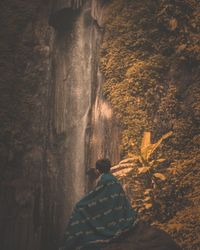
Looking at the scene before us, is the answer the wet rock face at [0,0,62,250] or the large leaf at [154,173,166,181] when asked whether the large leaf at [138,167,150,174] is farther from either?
the wet rock face at [0,0,62,250]

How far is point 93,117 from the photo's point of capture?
30.5 ft

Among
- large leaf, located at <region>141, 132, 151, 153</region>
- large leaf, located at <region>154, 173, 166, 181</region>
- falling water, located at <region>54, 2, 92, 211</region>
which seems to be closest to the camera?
large leaf, located at <region>154, 173, 166, 181</region>

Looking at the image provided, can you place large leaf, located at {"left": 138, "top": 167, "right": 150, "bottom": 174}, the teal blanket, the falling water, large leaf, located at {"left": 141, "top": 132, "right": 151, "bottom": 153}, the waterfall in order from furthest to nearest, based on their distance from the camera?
the falling water → the waterfall → large leaf, located at {"left": 141, "top": 132, "right": 151, "bottom": 153} → large leaf, located at {"left": 138, "top": 167, "right": 150, "bottom": 174} → the teal blanket

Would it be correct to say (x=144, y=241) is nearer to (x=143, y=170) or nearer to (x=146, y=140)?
(x=143, y=170)

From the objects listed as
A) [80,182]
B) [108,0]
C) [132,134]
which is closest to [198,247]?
[132,134]

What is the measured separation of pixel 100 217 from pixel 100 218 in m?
0.01

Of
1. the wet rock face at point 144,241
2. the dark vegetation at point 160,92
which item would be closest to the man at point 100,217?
the wet rock face at point 144,241

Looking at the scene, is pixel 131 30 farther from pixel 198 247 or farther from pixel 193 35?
pixel 198 247

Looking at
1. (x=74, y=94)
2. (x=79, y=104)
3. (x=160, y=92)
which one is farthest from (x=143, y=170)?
(x=74, y=94)

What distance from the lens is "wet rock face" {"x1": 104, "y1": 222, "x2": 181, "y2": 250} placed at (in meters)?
4.80

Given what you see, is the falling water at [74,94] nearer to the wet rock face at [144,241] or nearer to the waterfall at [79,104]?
the waterfall at [79,104]

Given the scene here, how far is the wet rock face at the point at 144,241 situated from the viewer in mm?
4797

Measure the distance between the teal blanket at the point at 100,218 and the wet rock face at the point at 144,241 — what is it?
12 cm

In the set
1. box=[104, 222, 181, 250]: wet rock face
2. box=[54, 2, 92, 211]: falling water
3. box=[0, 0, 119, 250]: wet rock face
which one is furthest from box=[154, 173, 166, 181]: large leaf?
box=[0, 0, 119, 250]: wet rock face
